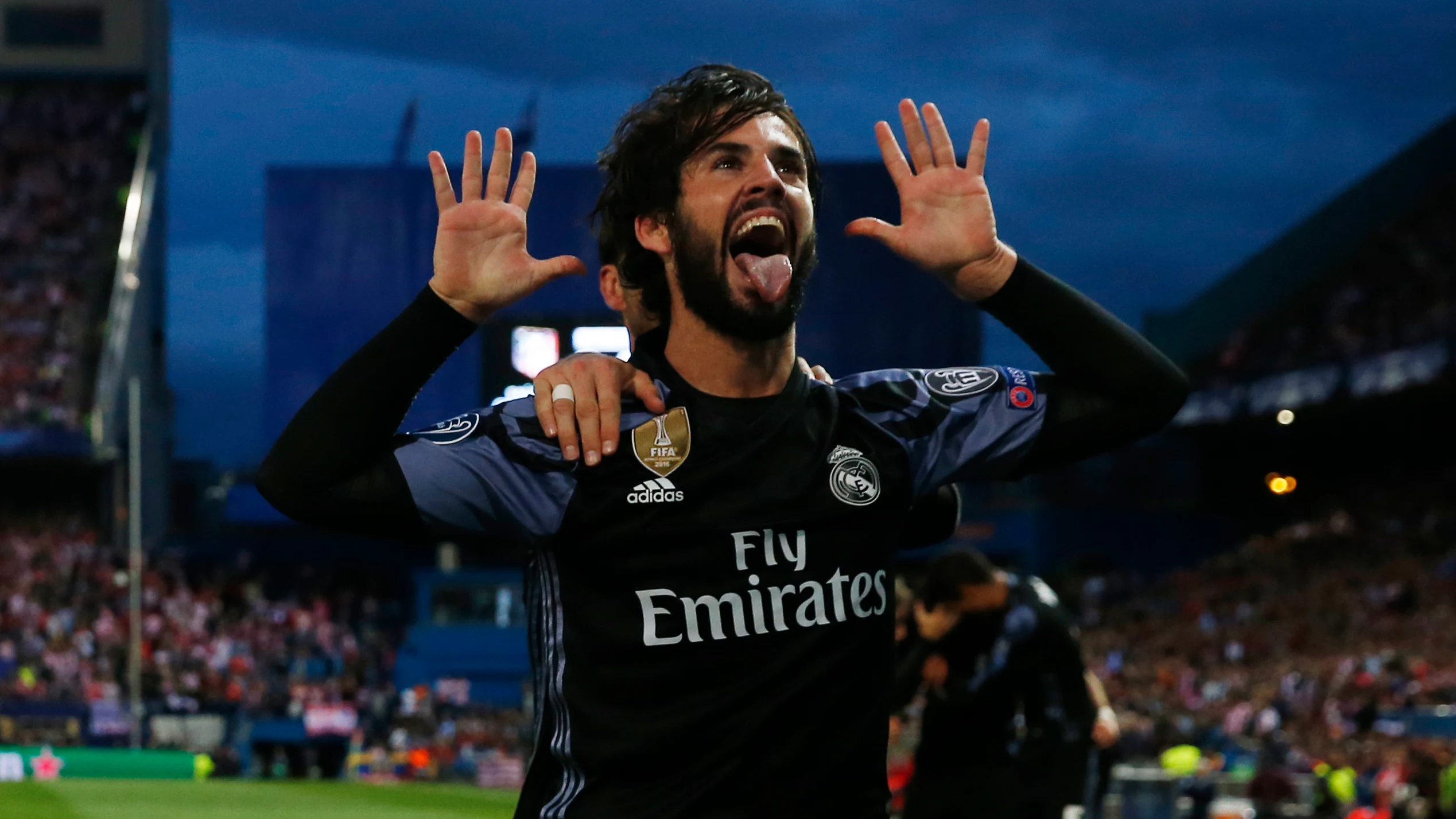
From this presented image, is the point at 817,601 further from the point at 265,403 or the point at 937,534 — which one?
the point at 265,403

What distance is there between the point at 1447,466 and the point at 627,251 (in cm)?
3088

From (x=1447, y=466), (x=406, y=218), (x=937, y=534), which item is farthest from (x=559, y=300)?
(x=937, y=534)

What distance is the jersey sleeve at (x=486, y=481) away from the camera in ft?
8.95

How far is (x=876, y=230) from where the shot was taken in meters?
2.95

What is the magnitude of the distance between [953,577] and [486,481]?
4214 millimetres

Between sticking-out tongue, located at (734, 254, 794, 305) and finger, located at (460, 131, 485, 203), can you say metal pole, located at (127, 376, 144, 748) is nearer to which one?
finger, located at (460, 131, 485, 203)

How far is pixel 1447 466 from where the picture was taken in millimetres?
30844

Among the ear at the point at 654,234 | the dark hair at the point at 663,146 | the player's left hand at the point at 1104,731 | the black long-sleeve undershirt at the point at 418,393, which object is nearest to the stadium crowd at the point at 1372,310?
the player's left hand at the point at 1104,731

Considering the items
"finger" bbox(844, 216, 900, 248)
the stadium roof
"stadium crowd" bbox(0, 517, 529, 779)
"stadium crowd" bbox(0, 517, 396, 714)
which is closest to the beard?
"finger" bbox(844, 216, 900, 248)

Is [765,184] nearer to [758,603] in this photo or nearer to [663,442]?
[663,442]

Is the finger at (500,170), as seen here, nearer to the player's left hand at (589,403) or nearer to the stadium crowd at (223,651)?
the player's left hand at (589,403)

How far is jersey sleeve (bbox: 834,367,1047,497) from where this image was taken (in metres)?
3.02

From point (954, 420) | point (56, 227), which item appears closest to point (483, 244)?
point (954, 420)

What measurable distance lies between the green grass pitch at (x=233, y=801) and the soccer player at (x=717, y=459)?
32.8ft
